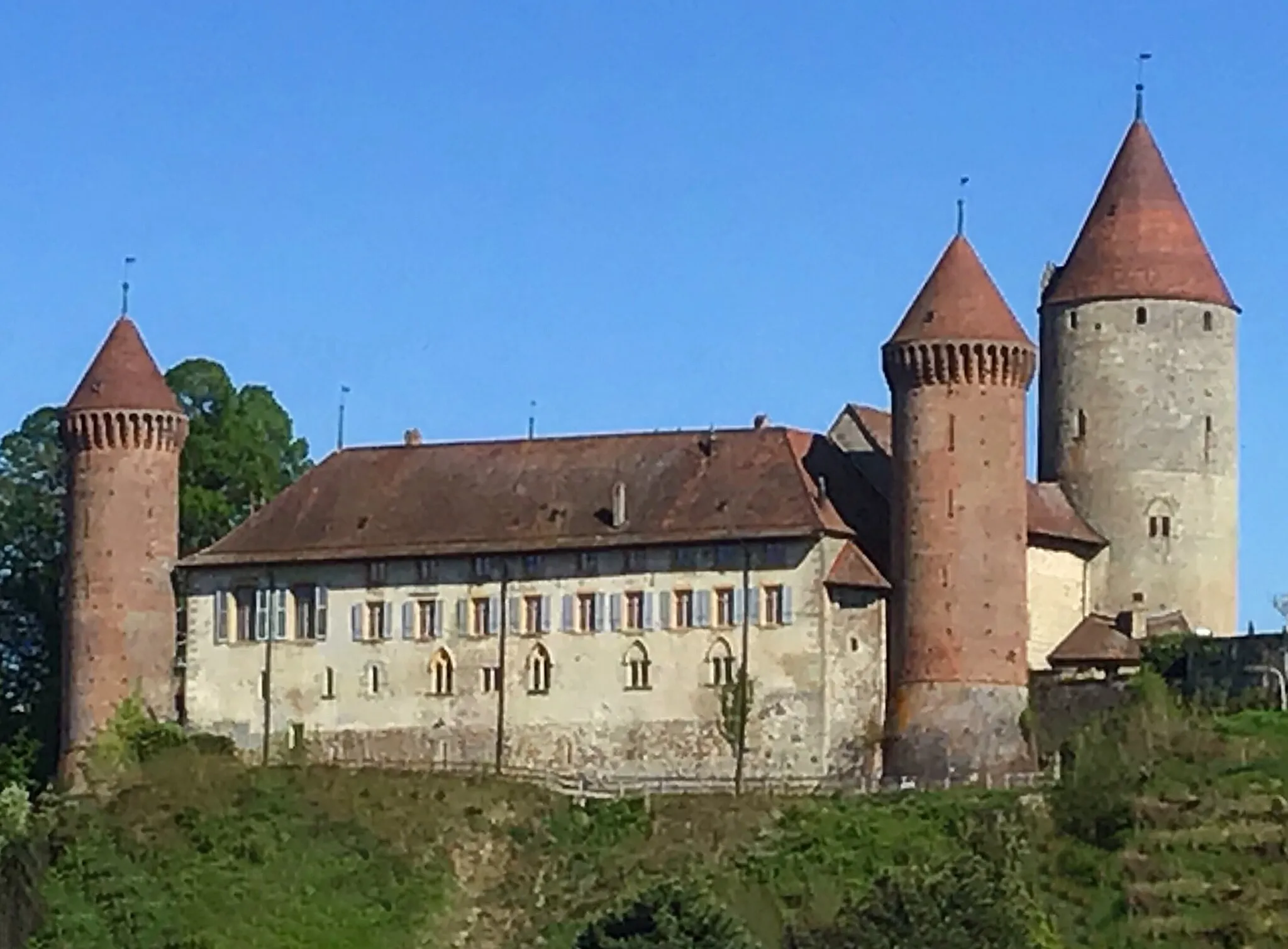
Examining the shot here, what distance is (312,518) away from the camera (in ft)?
289

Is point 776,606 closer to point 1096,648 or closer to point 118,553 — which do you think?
point 1096,648

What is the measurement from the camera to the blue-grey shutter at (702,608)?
3265 inches

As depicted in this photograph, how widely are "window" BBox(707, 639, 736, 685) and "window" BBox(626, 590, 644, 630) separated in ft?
5.41

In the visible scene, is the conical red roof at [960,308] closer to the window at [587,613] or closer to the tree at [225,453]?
the window at [587,613]

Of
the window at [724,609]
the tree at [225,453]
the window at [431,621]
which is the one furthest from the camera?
the tree at [225,453]

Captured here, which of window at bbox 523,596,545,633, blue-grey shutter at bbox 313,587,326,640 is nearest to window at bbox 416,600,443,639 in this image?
window at bbox 523,596,545,633

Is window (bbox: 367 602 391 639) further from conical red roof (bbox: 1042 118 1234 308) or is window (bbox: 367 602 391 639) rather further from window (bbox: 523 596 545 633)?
conical red roof (bbox: 1042 118 1234 308)

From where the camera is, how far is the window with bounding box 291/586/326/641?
3401 inches

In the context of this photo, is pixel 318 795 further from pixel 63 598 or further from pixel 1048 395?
pixel 1048 395

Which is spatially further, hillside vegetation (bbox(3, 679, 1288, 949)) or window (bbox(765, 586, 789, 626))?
window (bbox(765, 586, 789, 626))

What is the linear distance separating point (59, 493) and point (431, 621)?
51.1 ft

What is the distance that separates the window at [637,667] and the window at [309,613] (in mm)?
6623

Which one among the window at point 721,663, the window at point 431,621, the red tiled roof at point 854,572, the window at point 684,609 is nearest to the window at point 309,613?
the window at point 431,621

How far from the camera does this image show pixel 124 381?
8844cm
